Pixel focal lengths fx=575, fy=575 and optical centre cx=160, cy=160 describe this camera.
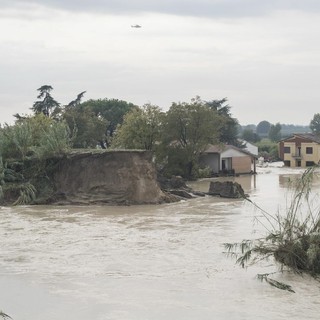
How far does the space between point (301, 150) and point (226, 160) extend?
1886 centimetres

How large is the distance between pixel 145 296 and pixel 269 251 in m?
3.96

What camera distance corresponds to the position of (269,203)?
3225 centimetres

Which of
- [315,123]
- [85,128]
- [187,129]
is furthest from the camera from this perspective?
[315,123]

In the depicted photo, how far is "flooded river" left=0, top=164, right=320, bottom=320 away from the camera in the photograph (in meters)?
11.3

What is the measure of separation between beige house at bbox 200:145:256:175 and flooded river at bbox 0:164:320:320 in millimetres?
32681

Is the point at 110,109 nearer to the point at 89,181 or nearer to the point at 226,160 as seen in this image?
the point at 226,160

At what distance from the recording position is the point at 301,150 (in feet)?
243

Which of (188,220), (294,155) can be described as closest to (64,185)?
(188,220)

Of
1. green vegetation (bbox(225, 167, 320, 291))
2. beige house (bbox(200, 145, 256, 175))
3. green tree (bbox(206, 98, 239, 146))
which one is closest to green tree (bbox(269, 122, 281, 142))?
green tree (bbox(206, 98, 239, 146))

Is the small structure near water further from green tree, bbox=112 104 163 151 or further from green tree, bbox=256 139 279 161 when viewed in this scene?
green tree, bbox=256 139 279 161

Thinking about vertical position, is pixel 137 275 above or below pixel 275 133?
below

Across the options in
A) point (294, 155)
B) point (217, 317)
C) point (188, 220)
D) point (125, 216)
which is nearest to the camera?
point (217, 317)

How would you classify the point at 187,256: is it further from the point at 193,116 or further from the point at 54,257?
the point at 193,116

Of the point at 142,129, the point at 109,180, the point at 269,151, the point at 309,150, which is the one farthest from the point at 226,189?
the point at 269,151
